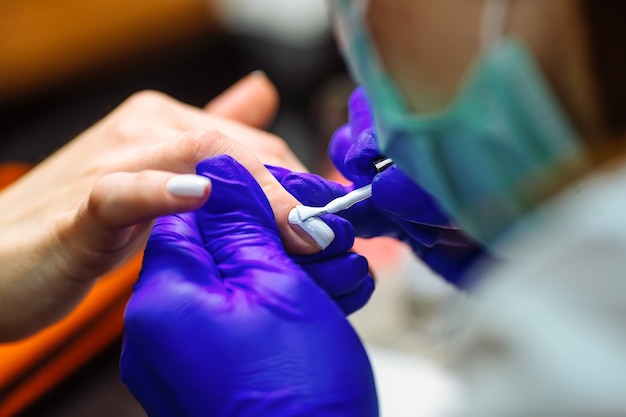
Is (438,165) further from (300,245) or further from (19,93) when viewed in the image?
(19,93)

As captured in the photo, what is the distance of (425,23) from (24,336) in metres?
0.58

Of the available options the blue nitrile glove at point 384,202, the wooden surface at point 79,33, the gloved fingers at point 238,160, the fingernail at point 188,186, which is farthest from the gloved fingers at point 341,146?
the wooden surface at point 79,33

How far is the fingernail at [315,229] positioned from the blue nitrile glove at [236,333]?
3cm

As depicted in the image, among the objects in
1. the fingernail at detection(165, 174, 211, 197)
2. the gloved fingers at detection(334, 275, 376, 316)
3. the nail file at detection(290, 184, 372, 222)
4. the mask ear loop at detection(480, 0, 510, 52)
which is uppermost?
the mask ear loop at detection(480, 0, 510, 52)

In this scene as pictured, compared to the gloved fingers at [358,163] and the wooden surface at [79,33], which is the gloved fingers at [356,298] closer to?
the gloved fingers at [358,163]

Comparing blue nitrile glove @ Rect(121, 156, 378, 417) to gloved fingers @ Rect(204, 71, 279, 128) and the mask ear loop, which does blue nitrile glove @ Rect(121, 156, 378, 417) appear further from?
gloved fingers @ Rect(204, 71, 279, 128)

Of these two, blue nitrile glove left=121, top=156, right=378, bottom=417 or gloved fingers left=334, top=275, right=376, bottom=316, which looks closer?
blue nitrile glove left=121, top=156, right=378, bottom=417

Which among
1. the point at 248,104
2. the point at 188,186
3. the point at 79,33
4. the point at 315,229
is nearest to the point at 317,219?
the point at 315,229

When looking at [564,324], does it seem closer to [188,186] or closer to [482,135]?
[482,135]

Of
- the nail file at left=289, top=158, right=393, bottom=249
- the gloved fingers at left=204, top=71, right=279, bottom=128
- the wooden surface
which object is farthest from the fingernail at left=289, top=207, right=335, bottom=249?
the wooden surface

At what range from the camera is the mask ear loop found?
51 cm

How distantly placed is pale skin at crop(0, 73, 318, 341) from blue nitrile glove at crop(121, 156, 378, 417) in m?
0.04

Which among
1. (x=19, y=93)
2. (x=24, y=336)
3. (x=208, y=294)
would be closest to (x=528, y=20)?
(x=208, y=294)

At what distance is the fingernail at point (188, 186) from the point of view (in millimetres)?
542
